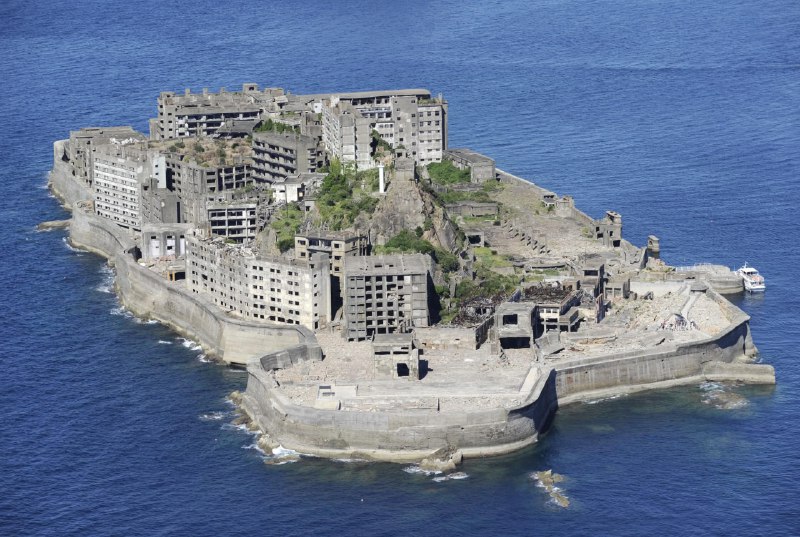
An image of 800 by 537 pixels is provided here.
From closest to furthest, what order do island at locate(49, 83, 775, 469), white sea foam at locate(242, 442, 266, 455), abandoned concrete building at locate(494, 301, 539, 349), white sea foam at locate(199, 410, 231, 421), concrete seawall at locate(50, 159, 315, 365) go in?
1. island at locate(49, 83, 775, 469)
2. white sea foam at locate(242, 442, 266, 455)
3. white sea foam at locate(199, 410, 231, 421)
4. abandoned concrete building at locate(494, 301, 539, 349)
5. concrete seawall at locate(50, 159, 315, 365)

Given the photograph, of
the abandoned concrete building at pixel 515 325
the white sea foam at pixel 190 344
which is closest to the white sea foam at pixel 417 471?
the abandoned concrete building at pixel 515 325

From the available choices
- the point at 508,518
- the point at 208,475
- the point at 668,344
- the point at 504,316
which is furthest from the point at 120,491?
the point at 668,344

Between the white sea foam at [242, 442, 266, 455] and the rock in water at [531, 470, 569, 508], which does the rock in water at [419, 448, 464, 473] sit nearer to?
the rock in water at [531, 470, 569, 508]

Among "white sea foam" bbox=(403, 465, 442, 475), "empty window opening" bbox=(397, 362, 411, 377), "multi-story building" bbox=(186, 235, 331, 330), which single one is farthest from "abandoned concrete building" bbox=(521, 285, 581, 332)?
"white sea foam" bbox=(403, 465, 442, 475)

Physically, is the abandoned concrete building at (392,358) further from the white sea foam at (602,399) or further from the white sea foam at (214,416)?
the white sea foam at (602,399)

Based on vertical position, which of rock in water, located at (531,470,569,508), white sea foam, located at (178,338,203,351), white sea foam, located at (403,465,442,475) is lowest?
rock in water, located at (531,470,569,508)

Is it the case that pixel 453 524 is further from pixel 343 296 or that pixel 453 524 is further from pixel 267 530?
pixel 343 296
